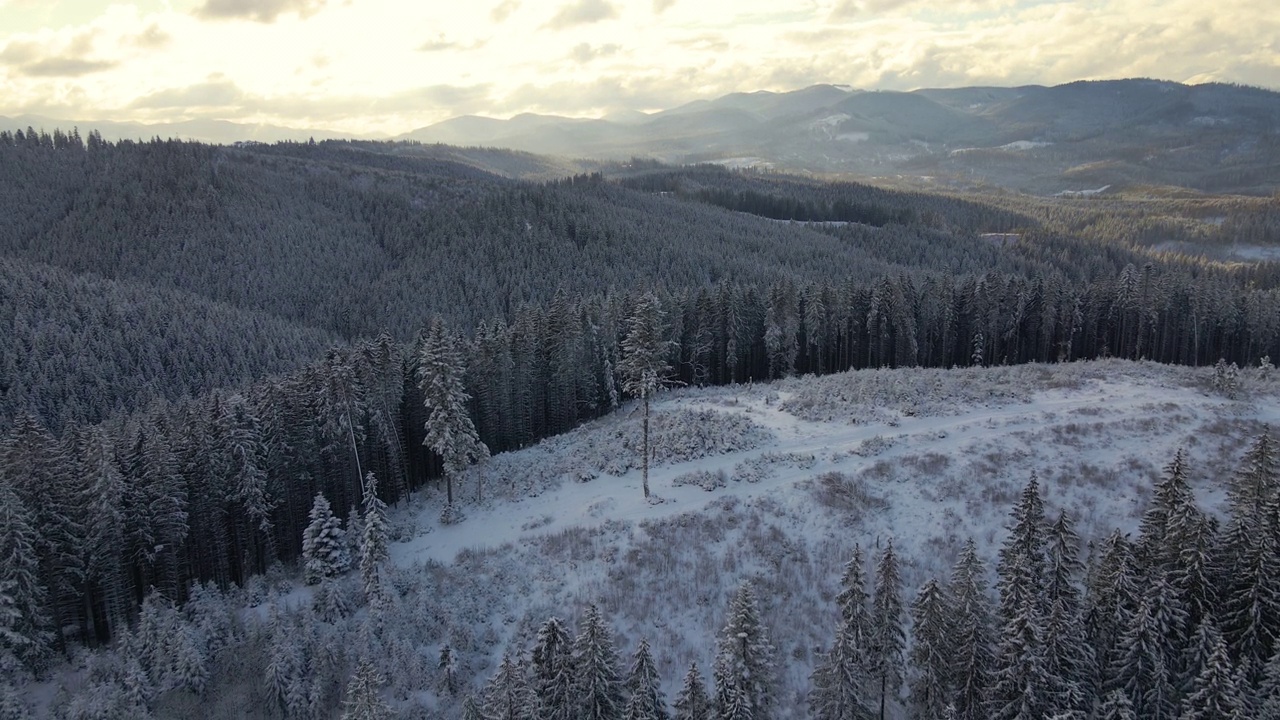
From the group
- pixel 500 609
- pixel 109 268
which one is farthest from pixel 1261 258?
pixel 109 268

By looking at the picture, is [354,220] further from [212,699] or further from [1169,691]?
[1169,691]

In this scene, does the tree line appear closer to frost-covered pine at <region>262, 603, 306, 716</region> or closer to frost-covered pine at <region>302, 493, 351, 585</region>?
frost-covered pine at <region>262, 603, 306, 716</region>

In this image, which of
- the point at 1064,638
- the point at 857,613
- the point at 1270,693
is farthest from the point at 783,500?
the point at 1270,693

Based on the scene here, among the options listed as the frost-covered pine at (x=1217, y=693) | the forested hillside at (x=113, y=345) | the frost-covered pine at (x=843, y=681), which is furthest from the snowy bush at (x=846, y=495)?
the forested hillside at (x=113, y=345)

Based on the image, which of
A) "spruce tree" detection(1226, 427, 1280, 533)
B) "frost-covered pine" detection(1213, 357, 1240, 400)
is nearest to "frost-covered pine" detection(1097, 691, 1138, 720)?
"spruce tree" detection(1226, 427, 1280, 533)

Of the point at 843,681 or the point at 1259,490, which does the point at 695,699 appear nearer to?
the point at 843,681
